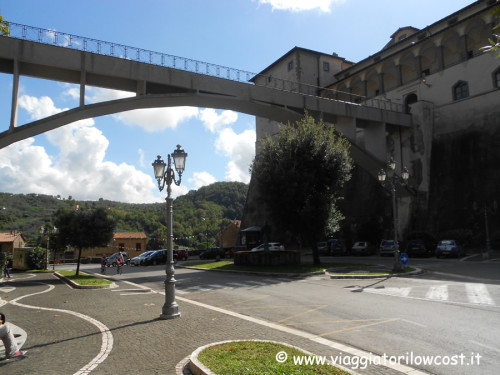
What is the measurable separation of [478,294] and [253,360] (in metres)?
9.71

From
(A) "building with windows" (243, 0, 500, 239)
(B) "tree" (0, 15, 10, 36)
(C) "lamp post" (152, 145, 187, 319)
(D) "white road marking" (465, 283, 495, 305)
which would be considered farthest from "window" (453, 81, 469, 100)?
(B) "tree" (0, 15, 10, 36)

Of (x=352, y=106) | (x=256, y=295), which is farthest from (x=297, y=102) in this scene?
(x=256, y=295)

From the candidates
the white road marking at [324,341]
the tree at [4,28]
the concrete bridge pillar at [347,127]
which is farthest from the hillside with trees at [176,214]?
the white road marking at [324,341]

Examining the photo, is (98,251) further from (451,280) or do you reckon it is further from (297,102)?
(451,280)

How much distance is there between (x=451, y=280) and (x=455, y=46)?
30.9 metres

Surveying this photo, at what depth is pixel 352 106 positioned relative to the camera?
3275cm

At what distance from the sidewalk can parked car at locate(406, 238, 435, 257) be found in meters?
23.9

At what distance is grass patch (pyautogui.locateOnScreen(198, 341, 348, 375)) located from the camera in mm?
4766

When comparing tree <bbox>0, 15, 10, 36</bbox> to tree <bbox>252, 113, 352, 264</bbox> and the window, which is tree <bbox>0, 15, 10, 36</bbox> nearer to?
tree <bbox>252, 113, 352, 264</bbox>

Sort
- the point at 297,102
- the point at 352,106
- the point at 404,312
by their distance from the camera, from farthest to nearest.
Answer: the point at 352,106, the point at 297,102, the point at 404,312

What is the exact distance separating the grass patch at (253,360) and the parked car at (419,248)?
1075 inches

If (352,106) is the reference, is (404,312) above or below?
below

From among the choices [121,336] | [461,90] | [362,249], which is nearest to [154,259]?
[362,249]

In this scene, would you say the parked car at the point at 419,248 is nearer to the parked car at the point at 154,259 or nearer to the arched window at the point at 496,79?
the arched window at the point at 496,79
